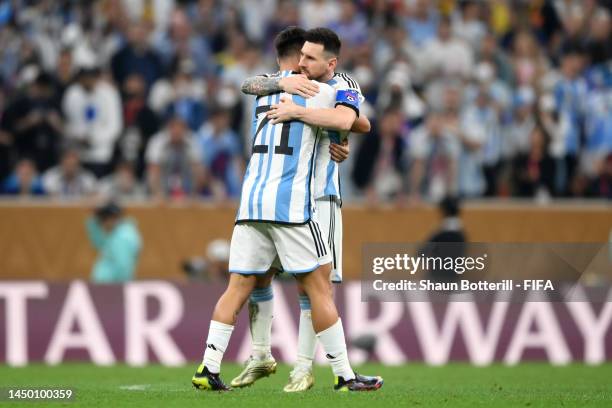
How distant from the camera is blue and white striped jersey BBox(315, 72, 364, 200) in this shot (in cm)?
968

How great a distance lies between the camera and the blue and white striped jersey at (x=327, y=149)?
9.68 metres

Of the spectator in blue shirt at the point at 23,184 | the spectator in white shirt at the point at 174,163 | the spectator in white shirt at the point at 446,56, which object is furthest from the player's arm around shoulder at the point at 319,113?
the spectator in white shirt at the point at 446,56

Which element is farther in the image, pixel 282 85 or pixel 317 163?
pixel 317 163

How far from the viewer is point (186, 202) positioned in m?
18.7

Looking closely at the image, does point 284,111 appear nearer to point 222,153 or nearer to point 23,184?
point 222,153

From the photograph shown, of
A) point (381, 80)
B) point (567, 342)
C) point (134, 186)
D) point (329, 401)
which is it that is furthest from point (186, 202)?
point (329, 401)

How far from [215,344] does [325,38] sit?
88.6 inches

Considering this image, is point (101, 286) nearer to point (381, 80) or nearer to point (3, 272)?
point (3, 272)

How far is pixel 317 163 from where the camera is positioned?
9.87 meters

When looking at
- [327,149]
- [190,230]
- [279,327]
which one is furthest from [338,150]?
[190,230]

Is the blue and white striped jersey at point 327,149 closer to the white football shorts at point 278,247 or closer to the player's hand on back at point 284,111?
the player's hand on back at point 284,111

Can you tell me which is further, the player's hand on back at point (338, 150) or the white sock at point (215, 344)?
the player's hand on back at point (338, 150)

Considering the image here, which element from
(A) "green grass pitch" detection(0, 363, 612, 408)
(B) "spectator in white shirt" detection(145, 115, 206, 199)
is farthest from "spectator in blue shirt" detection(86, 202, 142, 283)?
(A) "green grass pitch" detection(0, 363, 612, 408)

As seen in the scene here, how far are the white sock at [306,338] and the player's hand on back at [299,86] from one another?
1.51 meters
